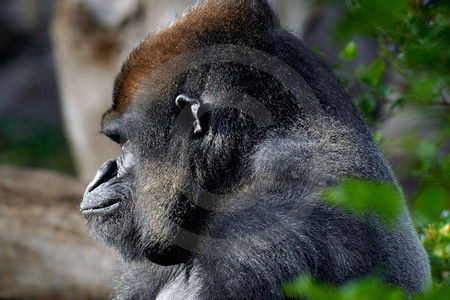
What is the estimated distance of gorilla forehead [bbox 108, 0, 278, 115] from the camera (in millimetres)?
3096

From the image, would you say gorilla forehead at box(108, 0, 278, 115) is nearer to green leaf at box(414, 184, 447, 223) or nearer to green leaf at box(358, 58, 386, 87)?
green leaf at box(358, 58, 386, 87)

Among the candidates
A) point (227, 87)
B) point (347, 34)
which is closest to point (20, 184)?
point (227, 87)

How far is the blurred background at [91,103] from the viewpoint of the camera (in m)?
1.73

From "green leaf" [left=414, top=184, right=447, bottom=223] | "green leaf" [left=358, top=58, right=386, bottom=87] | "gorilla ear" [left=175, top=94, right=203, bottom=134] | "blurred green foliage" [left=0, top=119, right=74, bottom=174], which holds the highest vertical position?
"green leaf" [left=414, top=184, right=447, bottom=223]

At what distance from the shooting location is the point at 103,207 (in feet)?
10.3

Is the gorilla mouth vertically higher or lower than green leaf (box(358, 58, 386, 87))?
higher

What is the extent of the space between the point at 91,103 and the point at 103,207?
6.02m

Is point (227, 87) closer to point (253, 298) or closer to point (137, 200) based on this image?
point (137, 200)

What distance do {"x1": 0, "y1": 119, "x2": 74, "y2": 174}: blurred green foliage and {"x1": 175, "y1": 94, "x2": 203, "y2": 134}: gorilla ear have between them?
364 inches

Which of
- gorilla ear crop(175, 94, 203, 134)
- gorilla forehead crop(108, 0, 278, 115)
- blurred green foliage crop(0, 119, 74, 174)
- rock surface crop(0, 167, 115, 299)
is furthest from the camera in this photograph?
blurred green foliage crop(0, 119, 74, 174)

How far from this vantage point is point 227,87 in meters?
2.93

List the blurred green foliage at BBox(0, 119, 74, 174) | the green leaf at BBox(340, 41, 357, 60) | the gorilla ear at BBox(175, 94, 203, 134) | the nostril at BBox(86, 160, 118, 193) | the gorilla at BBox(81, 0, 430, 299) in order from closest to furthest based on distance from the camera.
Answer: the gorilla at BBox(81, 0, 430, 299) → the gorilla ear at BBox(175, 94, 203, 134) → the nostril at BBox(86, 160, 118, 193) → the green leaf at BBox(340, 41, 357, 60) → the blurred green foliage at BBox(0, 119, 74, 174)

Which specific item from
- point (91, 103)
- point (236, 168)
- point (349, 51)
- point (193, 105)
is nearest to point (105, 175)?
point (193, 105)

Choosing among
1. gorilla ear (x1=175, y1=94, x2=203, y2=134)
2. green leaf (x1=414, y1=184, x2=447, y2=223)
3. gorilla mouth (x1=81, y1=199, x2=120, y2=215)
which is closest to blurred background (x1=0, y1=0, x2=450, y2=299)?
green leaf (x1=414, y1=184, x2=447, y2=223)
